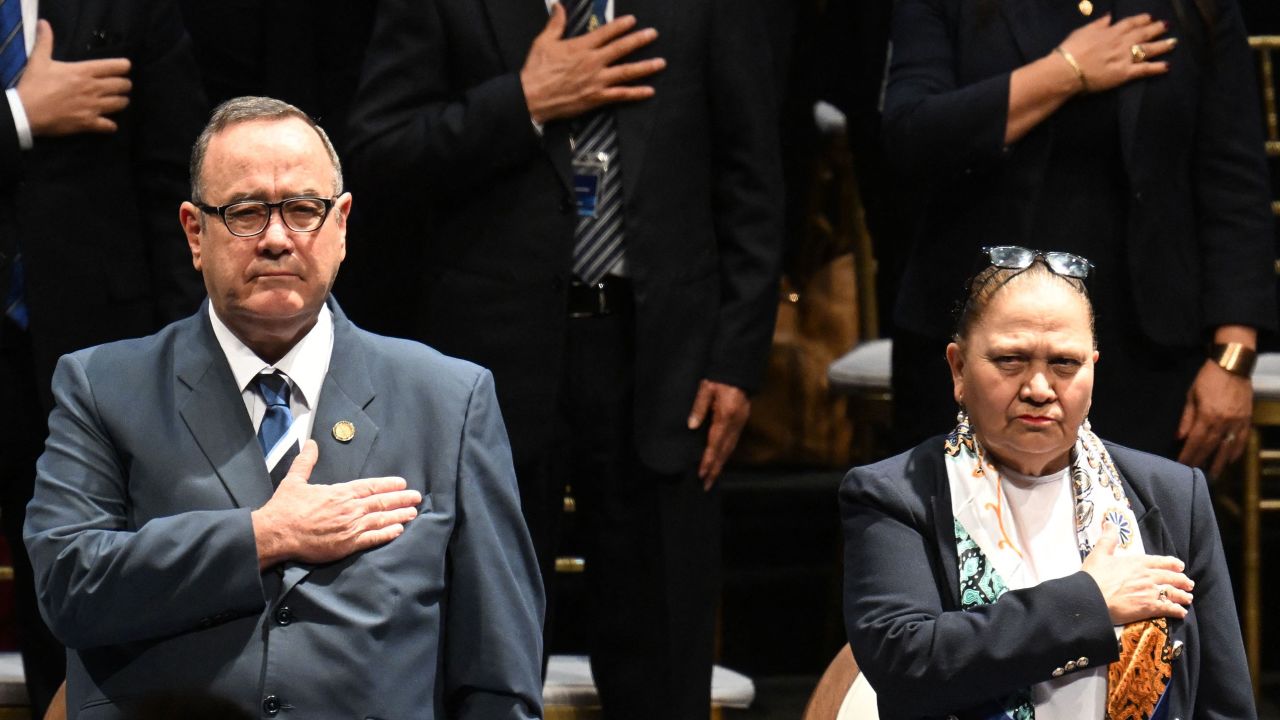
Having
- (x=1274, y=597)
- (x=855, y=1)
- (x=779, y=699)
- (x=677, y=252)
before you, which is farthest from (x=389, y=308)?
(x=1274, y=597)

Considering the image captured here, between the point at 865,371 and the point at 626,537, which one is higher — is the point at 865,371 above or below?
above

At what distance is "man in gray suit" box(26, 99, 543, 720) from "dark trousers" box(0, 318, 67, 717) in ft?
3.01

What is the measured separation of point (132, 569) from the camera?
7.20ft

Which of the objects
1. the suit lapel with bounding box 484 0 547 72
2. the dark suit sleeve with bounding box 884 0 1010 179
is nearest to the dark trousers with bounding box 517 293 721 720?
the suit lapel with bounding box 484 0 547 72

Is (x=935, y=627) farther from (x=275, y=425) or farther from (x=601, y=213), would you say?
(x=601, y=213)

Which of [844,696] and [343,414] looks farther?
[844,696]

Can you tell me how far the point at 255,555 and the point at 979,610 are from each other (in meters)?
0.86

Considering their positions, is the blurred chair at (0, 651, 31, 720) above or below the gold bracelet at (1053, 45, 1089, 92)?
below

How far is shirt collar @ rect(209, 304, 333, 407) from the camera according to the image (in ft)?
7.92

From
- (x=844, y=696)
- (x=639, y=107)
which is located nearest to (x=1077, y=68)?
(x=639, y=107)

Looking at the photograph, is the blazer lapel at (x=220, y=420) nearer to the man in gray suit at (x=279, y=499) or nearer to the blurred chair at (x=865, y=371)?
the man in gray suit at (x=279, y=499)

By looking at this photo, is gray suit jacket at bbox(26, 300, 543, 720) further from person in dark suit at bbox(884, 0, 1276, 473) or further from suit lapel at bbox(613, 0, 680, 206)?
person in dark suit at bbox(884, 0, 1276, 473)

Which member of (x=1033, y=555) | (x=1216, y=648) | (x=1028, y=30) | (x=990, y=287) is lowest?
(x=1216, y=648)

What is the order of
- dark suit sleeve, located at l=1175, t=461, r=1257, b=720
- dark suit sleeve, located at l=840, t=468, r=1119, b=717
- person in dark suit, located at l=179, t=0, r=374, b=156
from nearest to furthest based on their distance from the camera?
dark suit sleeve, located at l=840, t=468, r=1119, b=717
dark suit sleeve, located at l=1175, t=461, r=1257, b=720
person in dark suit, located at l=179, t=0, r=374, b=156
